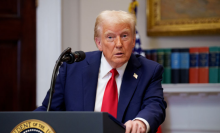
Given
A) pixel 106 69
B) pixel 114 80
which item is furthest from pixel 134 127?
pixel 106 69

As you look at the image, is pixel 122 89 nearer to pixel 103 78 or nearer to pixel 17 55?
pixel 103 78

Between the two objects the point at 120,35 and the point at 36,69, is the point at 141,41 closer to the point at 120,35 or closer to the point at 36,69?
the point at 36,69

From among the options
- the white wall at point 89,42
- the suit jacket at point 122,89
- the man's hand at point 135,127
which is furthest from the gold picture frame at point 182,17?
the man's hand at point 135,127

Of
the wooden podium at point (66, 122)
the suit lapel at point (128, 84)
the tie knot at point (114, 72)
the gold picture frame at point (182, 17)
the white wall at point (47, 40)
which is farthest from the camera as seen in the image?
the white wall at point (47, 40)

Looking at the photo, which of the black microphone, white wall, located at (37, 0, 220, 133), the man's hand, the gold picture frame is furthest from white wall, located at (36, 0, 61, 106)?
the man's hand

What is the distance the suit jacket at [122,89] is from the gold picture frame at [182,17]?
1376 mm

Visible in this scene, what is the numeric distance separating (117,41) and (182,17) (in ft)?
5.69

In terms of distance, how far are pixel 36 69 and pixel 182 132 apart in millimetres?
1921

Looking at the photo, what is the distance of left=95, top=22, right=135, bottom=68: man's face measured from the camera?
5.45 ft

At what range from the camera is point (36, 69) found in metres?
3.20

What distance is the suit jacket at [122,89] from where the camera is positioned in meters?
1.66

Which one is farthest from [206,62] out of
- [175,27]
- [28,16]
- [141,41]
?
[28,16]

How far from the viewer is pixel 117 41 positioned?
166 cm

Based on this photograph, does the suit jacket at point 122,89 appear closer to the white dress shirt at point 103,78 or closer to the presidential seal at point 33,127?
the white dress shirt at point 103,78
